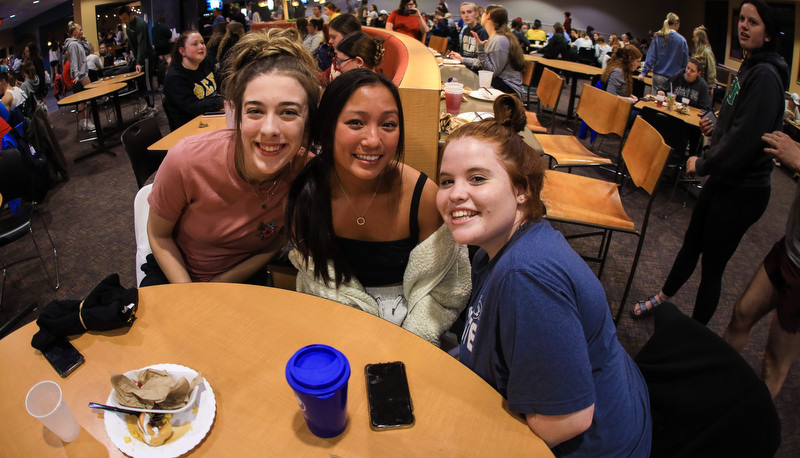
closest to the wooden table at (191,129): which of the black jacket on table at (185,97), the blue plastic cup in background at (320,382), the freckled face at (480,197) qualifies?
the black jacket on table at (185,97)

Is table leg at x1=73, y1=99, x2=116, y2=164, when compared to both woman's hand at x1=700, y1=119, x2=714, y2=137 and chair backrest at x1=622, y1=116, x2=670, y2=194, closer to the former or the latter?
chair backrest at x1=622, y1=116, x2=670, y2=194

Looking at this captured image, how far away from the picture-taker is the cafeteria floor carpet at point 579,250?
261 cm

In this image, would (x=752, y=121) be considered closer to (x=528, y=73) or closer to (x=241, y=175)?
(x=241, y=175)

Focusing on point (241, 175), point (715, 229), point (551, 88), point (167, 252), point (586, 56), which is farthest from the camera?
point (586, 56)

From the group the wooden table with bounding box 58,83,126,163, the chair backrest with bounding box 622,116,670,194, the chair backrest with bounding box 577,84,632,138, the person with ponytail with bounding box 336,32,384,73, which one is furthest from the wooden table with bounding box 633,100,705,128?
the wooden table with bounding box 58,83,126,163

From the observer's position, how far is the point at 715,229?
2199 millimetres

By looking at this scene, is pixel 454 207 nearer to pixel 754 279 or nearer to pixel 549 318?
pixel 549 318

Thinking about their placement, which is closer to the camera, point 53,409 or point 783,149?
point 53,409

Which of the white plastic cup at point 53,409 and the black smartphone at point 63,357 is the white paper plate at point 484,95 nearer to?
the black smartphone at point 63,357

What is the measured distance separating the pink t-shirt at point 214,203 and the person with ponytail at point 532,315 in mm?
838

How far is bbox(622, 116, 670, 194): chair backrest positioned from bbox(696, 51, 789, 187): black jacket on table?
24 cm

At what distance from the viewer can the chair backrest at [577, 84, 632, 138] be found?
137 inches

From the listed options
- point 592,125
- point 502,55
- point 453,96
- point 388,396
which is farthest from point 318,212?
point 502,55

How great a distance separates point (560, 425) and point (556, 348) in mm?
193
